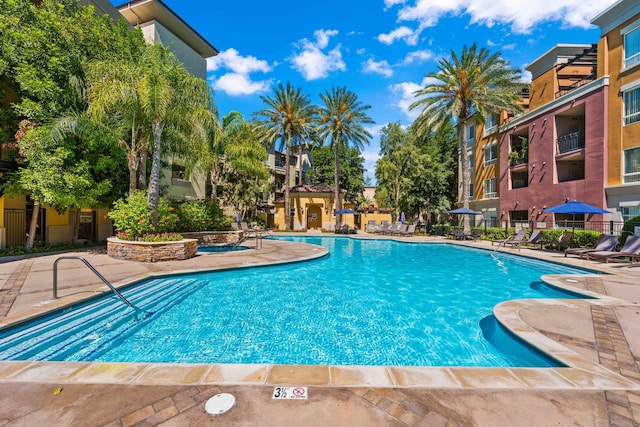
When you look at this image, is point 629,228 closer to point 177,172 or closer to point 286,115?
point 286,115

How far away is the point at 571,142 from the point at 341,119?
19434mm

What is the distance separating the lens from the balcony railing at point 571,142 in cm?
1975

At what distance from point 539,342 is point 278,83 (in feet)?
104

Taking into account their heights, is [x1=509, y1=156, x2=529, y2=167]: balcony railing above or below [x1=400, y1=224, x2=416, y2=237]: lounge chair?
above

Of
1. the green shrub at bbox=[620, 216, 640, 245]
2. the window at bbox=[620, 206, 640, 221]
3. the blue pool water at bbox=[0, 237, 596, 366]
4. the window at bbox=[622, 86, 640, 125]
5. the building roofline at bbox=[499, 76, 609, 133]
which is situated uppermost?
the building roofline at bbox=[499, 76, 609, 133]

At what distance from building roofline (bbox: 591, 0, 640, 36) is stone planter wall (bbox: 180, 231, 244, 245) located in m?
26.4

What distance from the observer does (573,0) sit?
15.5 metres

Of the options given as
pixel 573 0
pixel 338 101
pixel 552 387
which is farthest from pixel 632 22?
pixel 552 387

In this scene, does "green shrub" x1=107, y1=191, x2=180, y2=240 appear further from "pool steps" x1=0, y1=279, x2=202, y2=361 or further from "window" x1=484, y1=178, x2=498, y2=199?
"window" x1=484, y1=178, x2=498, y2=199

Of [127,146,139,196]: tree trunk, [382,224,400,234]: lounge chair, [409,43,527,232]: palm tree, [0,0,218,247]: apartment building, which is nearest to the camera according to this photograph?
[127,146,139,196]: tree trunk

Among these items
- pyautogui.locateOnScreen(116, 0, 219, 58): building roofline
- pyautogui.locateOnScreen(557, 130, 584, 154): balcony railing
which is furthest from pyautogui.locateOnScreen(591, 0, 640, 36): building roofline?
pyautogui.locateOnScreen(116, 0, 219, 58): building roofline

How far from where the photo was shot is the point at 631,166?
16.1 meters

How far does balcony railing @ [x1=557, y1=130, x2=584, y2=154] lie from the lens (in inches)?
778

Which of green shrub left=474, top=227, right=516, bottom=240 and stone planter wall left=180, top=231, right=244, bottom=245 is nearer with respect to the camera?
stone planter wall left=180, top=231, right=244, bottom=245
